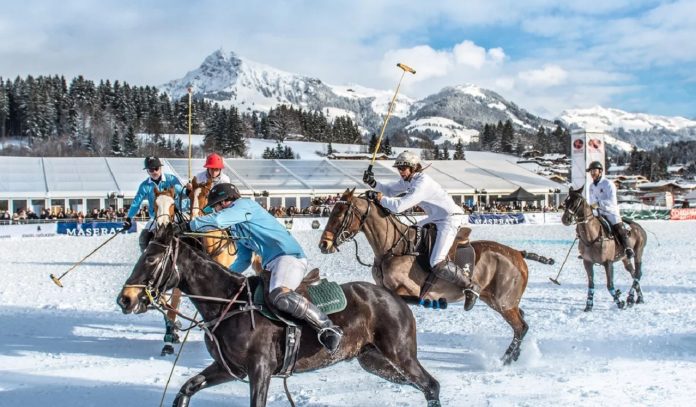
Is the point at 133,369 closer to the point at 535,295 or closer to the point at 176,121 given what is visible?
the point at 535,295

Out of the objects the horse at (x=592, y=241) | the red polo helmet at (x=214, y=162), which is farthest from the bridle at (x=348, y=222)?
the horse at (x=592, y=241)

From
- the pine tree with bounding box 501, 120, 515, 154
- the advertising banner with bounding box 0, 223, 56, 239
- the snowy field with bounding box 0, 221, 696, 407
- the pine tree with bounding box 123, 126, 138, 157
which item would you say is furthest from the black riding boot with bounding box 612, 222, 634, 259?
the pine tree with bounding box 501, 120, 515, 154

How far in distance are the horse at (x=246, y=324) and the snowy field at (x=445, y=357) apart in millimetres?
981

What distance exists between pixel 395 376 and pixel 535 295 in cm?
780

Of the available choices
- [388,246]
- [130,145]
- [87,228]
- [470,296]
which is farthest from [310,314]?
[130,145]

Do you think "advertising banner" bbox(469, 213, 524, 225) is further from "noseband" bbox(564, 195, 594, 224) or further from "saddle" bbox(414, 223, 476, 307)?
"saddle" bbox(414, 223, 476, 307)

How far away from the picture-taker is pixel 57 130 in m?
101

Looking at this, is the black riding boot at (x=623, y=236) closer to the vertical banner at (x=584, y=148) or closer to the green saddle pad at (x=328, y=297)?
the green saddle pad at (x=328, y=297)

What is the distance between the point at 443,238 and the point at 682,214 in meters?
42.2

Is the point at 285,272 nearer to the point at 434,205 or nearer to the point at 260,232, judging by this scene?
the point at 260,232

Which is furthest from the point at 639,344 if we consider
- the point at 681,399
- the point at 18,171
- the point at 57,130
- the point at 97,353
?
the point at 57,130

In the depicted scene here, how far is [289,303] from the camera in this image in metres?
4.86

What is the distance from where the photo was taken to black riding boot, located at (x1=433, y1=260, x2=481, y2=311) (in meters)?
7.41

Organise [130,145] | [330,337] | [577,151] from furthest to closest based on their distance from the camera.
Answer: [130,145], [577,151], [330,337]
